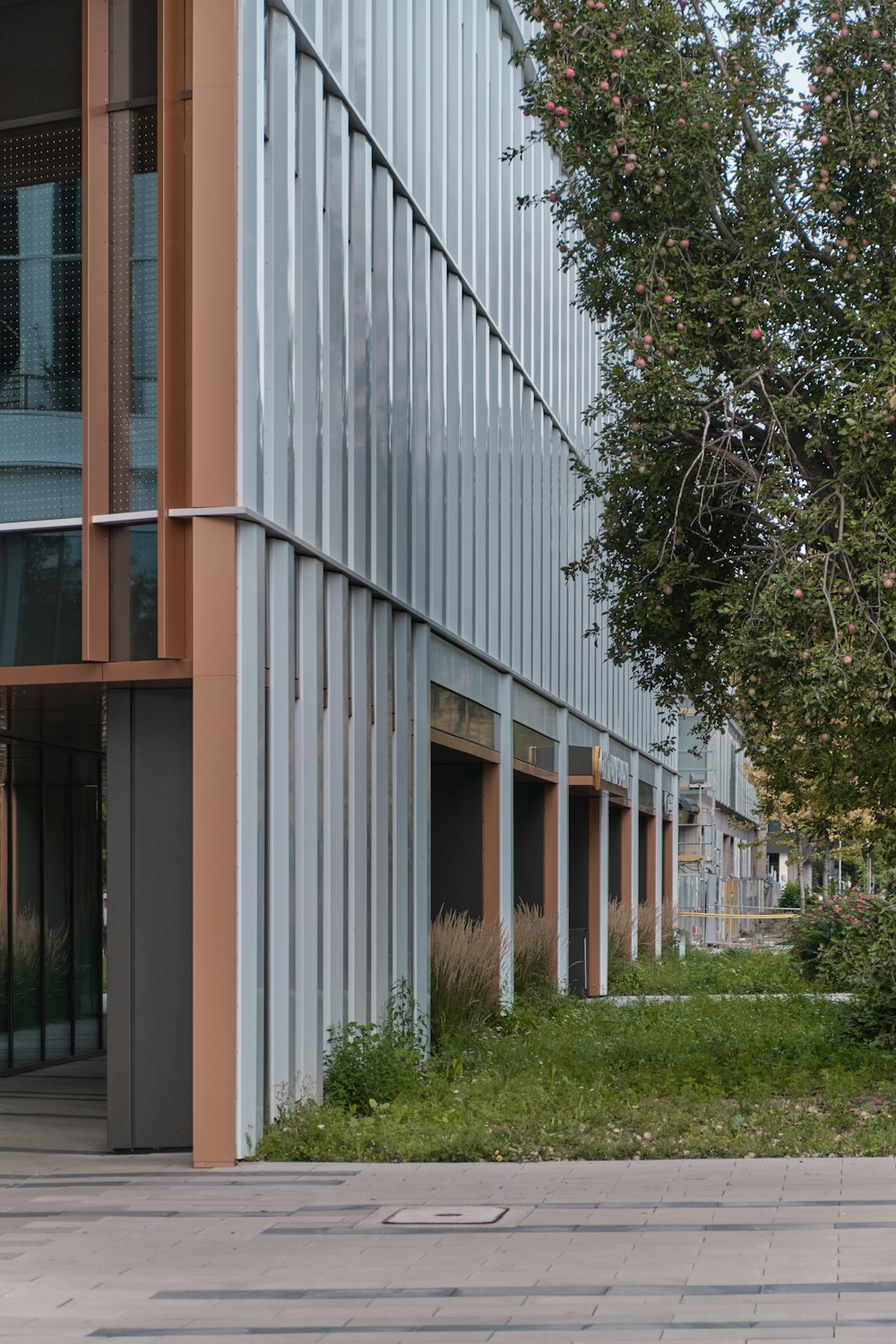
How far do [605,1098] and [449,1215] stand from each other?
358 cm

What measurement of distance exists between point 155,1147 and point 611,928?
18.7 m

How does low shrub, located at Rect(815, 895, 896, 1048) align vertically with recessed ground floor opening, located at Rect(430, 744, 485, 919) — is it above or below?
below

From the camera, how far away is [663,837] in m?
42.8

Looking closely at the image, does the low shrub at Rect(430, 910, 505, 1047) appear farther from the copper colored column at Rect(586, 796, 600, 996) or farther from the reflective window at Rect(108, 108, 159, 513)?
the copper colored column at Rect(586, 796, 600, 996)

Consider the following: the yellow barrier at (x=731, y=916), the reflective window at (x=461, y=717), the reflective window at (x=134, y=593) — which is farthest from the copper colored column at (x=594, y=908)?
the reflective window at (x=134, y=593)

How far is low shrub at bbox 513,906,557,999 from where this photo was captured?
68.8ft

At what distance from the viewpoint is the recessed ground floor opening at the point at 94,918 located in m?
10.6

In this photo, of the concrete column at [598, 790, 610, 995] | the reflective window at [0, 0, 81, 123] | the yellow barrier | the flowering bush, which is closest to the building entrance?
the reflective window at [0, 0, 81, 123]

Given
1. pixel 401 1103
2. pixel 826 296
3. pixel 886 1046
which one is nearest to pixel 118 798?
pixel 401 1103

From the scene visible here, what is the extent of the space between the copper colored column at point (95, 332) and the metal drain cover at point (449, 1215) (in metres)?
3.89

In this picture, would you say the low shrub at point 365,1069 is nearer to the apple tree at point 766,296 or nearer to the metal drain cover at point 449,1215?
the metal drain cover at point 449,1215

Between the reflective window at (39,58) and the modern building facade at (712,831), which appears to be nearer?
the reflective window at (39,58)

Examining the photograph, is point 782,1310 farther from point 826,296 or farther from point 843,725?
point 826,296

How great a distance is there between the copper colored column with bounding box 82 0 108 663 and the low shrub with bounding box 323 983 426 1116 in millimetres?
3342
